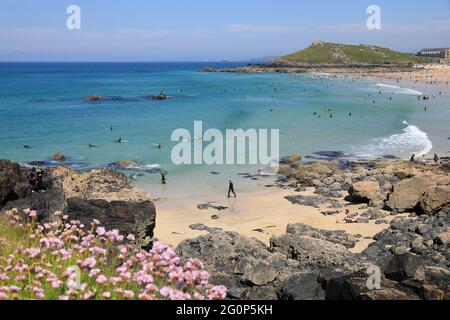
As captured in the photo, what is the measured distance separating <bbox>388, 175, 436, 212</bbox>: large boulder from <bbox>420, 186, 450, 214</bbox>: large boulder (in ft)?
2.78

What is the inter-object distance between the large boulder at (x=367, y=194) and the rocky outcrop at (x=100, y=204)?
1395 centimetres

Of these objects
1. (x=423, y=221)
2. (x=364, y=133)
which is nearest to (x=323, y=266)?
(x=423, y=221)

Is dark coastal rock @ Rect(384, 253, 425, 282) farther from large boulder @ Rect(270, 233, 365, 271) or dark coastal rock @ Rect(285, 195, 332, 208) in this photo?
dark coastal rock @ Rect(285, 195, 332, 208)

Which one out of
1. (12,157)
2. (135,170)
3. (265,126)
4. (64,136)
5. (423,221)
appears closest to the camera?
(423,221)

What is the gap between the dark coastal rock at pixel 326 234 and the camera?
18.7m

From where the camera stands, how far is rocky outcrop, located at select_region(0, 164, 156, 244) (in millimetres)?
13297

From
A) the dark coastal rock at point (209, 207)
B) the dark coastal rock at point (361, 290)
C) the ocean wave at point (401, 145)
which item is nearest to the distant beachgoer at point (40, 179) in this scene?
the dark coastal rock at point (209, 207)

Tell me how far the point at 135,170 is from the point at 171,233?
15512 millimetres

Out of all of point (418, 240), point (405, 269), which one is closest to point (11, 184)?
point (405, 269)

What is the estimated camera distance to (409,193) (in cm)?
2294

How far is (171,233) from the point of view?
2112 centimetres

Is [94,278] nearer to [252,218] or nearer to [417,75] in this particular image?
[252,218]

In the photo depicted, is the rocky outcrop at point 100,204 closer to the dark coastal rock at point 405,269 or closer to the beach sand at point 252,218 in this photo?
the beach sand at point 252,218
